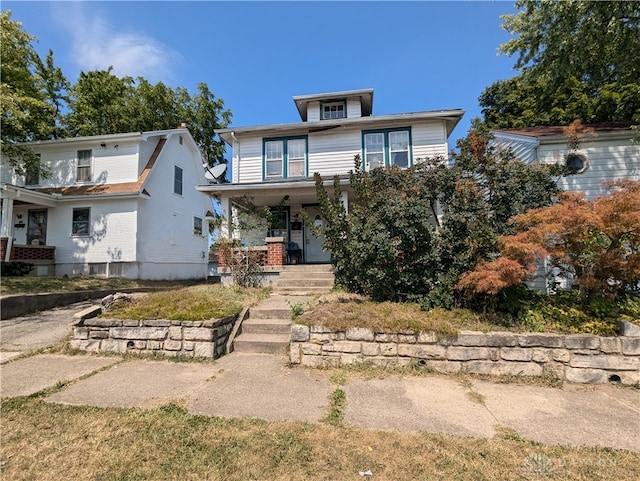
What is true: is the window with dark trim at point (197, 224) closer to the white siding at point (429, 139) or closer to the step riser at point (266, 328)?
the white siding at point (429, 139)

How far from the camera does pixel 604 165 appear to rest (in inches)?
392

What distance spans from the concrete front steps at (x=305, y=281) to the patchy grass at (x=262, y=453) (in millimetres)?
5025

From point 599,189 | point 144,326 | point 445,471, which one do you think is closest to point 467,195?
point 445,471

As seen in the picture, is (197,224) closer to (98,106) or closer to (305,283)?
(98,106)

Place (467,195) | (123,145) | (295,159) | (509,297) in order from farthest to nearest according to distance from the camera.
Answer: (123,145), (295,159), (467,195), (509,297)

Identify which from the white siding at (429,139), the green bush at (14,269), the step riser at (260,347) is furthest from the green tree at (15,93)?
the white siding at (429,139)

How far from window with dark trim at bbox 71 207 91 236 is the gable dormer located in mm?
10704

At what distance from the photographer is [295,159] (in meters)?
13.1

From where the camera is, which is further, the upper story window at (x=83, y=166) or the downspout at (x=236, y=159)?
the upper story window at (x=83, y=166)

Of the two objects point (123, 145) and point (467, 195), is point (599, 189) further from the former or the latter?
point (123, 145)

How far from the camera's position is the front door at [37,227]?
15.3m

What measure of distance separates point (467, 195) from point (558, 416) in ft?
10.9

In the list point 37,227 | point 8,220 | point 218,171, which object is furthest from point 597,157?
point 37,227

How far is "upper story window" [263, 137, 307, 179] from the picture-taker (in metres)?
13.0
